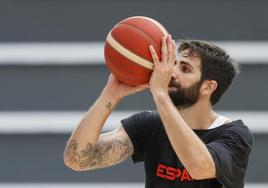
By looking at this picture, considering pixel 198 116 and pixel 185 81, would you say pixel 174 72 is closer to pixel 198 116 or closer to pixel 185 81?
pixel 185 81

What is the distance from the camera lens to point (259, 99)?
682 cm

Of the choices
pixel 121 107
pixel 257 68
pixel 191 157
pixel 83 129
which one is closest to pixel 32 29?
pixel 121 107

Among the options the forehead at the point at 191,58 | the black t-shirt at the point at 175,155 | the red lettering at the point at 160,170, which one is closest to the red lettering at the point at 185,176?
the black t-shirt at the point at 175,155

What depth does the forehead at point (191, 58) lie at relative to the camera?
4055mm

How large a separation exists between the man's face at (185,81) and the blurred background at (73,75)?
8.77 feet

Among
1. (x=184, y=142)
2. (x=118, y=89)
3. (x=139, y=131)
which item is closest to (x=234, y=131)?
(x=184, y=142)

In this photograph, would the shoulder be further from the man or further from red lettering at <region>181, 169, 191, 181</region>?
red lettering at <region>181, 169, 191, 181</region>

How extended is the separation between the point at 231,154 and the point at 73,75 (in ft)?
10.4

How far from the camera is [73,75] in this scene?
6770 mm

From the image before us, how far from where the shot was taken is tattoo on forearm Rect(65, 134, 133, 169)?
13.2ft

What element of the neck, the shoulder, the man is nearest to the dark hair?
the man

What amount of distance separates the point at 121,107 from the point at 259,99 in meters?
1.33

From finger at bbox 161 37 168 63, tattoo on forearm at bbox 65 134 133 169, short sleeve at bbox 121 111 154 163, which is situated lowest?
tattoo on forearm at bbox 65 134 133 169

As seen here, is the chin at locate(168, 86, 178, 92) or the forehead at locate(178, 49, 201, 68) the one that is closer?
the chin at locate(168, 86, 178, 92)
